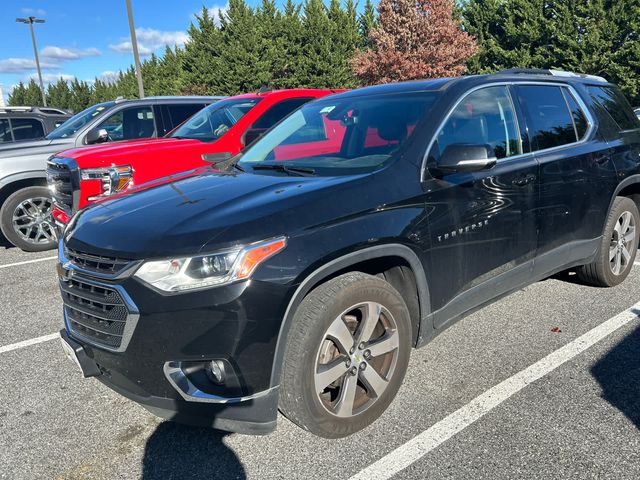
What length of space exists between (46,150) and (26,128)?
317cm

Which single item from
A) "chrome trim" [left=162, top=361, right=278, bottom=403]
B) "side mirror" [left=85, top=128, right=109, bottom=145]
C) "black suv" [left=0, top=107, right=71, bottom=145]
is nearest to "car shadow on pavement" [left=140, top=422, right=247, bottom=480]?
"chrome trim" [left=162, top=361, right=278, bottom=403]

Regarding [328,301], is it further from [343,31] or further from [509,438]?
[343,31]

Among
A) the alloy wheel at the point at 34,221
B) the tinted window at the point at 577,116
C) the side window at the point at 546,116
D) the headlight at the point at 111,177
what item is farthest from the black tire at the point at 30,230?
the tinted window at the point at 577,116

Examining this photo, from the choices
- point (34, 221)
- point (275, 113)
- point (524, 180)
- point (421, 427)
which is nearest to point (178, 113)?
point (275, 113)

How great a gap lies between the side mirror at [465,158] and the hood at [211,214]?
1.69 feet

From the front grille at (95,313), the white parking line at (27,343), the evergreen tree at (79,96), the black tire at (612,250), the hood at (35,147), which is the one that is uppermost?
the evergreen tree at (79,96)

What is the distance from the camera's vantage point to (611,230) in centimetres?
430

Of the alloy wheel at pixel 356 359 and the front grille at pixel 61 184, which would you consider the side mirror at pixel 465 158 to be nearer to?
the alloy wheel at pixel 356 359

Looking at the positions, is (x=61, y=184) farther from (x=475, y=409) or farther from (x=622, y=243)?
(x=622, y=243)

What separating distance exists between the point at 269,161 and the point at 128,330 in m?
1.60

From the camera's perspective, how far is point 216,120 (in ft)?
21.1

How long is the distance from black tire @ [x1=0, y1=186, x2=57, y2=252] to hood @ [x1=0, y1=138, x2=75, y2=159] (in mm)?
470

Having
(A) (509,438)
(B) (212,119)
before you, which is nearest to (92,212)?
(A) (509,438)

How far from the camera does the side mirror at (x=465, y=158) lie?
2771 mm
